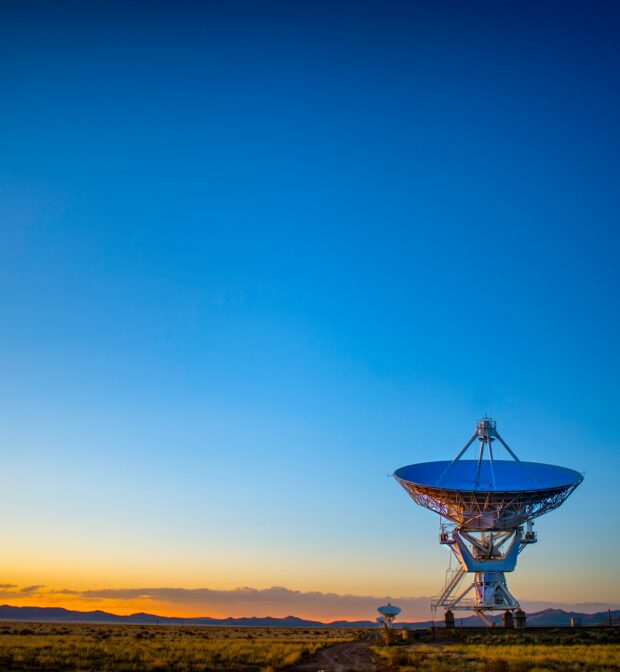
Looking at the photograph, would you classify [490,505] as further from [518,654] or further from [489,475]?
[518,654]

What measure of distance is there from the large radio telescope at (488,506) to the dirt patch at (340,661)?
1442 centimetres

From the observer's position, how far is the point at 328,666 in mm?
33562

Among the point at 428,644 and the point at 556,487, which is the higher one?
the point at 556,487

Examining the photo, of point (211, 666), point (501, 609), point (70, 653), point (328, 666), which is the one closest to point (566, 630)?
point (501, 609)

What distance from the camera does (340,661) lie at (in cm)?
3684

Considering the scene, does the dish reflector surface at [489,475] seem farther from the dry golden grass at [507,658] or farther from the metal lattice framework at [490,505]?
the dry golden grass at [507,658]

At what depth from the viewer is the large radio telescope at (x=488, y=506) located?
182ft

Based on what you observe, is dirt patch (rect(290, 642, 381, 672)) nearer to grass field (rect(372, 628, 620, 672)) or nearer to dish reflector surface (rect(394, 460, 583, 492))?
grass field (rect(372, 628, 620, 672))

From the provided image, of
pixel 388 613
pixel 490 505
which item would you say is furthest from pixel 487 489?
pixel 388 613

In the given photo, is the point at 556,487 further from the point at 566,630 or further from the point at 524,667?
the point at 524,667

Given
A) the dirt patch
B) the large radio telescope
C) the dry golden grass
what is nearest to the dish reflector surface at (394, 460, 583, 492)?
the large radio telescope

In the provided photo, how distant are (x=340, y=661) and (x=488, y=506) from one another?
23.1m

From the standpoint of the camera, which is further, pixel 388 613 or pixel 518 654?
pixel 388 613

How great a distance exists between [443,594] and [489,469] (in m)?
11.2
